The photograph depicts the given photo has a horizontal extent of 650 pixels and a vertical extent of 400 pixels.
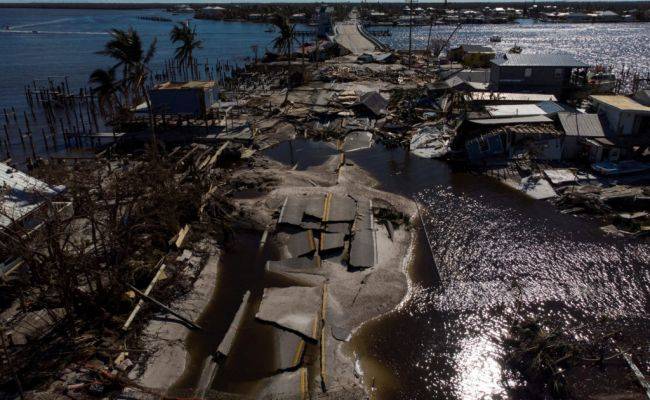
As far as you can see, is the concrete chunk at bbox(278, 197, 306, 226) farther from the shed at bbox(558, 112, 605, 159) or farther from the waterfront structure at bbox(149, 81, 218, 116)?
the shed at bbox(558, 112, 605, 159)

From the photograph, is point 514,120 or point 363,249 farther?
point 514,120

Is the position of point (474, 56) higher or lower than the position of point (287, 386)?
higher

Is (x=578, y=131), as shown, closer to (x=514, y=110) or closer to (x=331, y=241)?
(x=514, y=110)

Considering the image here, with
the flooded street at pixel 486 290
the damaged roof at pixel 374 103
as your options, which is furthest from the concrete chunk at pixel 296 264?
the damaged roof at pixel 374 103

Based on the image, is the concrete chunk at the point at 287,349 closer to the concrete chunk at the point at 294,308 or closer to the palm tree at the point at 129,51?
the concrete chunk at the point at 294,308

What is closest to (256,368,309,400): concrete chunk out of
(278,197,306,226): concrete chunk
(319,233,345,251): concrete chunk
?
(319,233,345,251): concrete chunk

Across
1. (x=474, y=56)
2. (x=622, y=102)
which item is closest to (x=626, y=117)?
(x=622, y=102)
